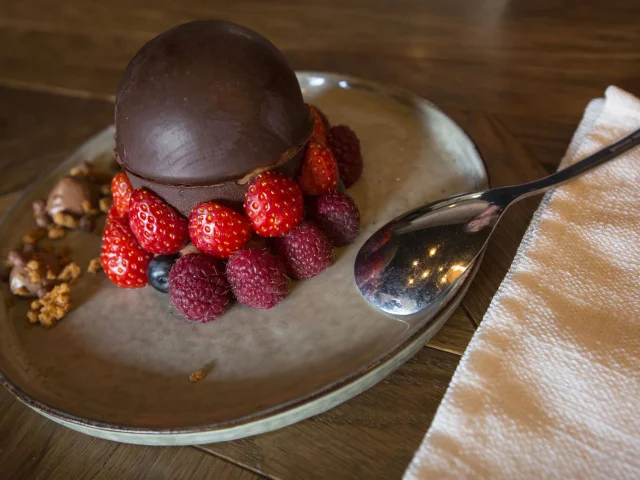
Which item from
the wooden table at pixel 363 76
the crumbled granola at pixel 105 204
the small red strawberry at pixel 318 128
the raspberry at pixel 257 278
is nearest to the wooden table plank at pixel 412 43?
the wooden table at pixel 363 76

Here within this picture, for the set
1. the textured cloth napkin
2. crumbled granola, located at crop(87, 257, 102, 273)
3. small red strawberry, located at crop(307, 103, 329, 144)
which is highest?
small red strawberry, located at crop(307, 103, 329, 144)

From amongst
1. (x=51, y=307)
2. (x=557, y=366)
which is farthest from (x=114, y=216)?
(x=557, y=366)

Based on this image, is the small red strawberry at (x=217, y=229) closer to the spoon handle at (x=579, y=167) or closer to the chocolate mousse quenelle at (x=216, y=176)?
the chocolate mousse quenelle at (x=216, y=176)

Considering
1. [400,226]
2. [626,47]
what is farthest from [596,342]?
[626,47]

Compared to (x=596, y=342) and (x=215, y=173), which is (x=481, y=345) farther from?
(x=215, y=173)

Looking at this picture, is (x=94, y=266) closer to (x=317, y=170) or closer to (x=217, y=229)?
(x=217, y=229)

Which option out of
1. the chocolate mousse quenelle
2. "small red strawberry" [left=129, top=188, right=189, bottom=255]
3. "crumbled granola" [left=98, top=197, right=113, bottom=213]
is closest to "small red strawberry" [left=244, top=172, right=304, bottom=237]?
the chocolate mousse quenelle

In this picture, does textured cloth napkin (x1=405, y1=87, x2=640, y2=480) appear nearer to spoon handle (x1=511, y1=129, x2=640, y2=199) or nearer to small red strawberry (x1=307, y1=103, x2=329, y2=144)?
spoon handle (x1=511, y1=129, x2=640, y2=199)
